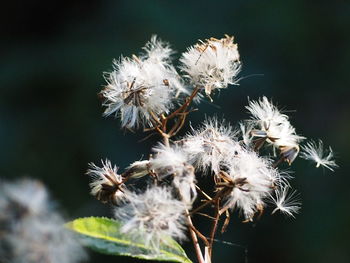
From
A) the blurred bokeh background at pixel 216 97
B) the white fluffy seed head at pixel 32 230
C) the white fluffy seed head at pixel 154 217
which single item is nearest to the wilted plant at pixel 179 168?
the white fluffy seed head at pixel 154 217

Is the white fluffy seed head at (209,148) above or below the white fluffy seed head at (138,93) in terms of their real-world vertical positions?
below

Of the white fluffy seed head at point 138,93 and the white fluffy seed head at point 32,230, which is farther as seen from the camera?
the white fluffy seed head at point 138,93

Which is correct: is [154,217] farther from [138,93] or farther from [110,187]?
[138,93]

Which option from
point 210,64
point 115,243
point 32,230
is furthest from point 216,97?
point 32,230

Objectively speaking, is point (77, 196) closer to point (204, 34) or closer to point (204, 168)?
Result: point (204, 34)

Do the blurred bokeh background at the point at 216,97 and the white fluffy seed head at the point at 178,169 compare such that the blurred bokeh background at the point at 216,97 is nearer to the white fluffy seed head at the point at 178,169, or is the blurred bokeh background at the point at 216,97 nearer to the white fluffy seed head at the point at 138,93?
the white fluffy seed head at the point at 138,93

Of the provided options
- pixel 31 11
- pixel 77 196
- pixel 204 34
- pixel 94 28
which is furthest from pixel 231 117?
pixel 31 11
